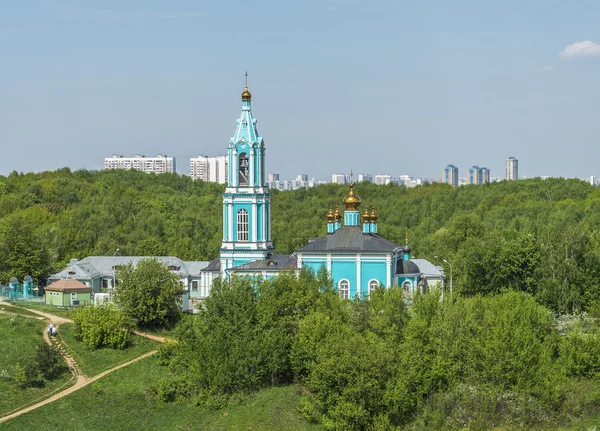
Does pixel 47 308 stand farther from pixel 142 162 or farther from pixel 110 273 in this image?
pixel 142 162

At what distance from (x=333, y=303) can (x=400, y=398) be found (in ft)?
16.1

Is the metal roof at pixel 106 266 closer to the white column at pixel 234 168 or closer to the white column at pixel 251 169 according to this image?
the white column at pixel 234 168

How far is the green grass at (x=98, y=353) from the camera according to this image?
29172 millimetres

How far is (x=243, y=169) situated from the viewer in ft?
125

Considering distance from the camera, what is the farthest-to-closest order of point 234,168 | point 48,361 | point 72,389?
point 234,168 → point 48,361 → point 72,389

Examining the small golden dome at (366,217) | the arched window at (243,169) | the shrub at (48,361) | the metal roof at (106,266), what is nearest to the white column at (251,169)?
the arched window at (243,169)

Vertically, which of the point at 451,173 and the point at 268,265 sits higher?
the point at 451,173

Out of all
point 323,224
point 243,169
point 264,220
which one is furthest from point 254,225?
point 323,224

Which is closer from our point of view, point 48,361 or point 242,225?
point 48,361

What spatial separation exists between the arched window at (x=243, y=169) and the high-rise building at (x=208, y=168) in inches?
2941

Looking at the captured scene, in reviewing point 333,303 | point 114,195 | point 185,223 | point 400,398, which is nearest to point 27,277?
point 333,303

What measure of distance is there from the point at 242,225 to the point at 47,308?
8.66m

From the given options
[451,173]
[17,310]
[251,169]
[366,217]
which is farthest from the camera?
[451,173]

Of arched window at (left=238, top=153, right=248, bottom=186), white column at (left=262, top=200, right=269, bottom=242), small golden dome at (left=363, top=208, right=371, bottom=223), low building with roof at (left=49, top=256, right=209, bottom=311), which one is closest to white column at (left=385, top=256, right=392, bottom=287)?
small golden dome at (left=363, top=208, right=371, bottom=223)
